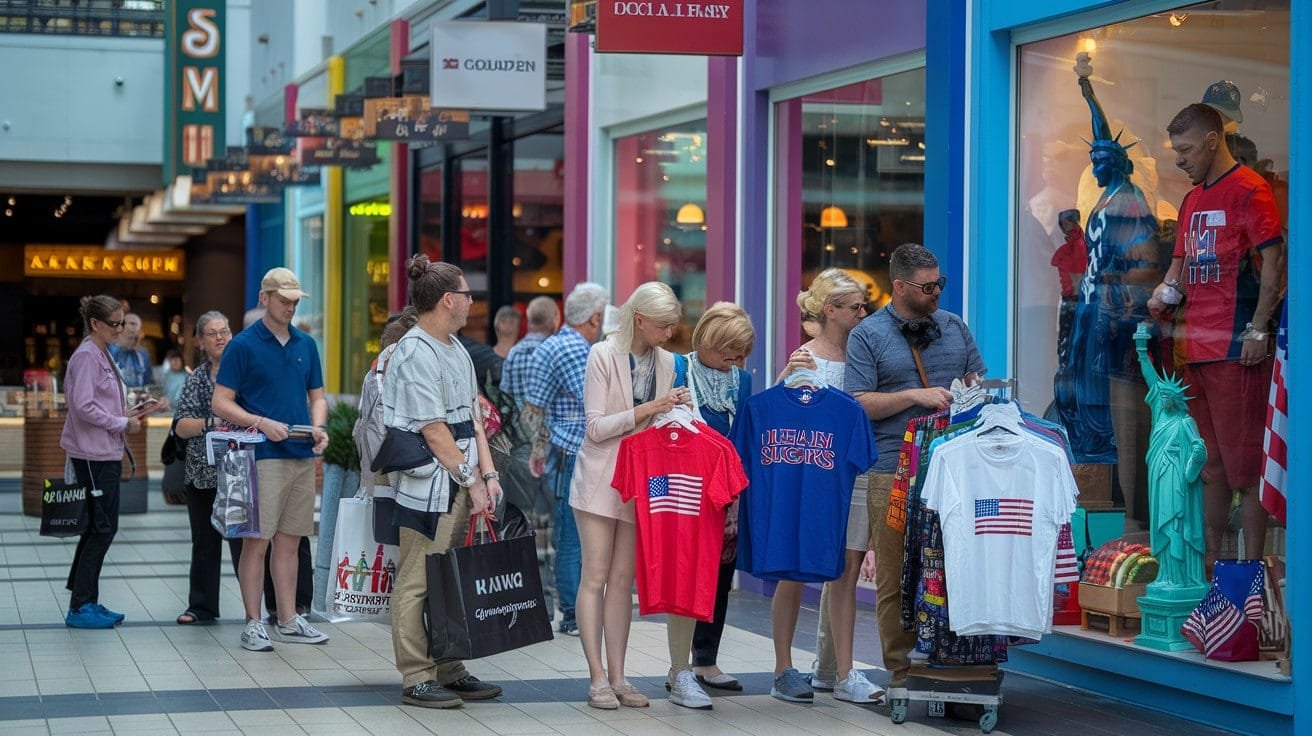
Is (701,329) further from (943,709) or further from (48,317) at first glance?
(48,317)

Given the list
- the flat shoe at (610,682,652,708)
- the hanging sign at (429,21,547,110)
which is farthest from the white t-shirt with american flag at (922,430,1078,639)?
the hanging sign at (429,21,547,110)

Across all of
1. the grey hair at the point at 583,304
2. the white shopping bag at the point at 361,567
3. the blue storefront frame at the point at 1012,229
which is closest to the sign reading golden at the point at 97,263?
the grey hair at the point at 583,304

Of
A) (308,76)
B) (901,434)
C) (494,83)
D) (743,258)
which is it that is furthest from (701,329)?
(308,76)

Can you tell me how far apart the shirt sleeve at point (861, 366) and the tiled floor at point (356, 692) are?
50.5 inches

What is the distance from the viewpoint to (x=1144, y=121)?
8.02 m

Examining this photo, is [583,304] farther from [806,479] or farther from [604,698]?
[604,698]

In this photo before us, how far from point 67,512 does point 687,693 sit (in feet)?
12.8

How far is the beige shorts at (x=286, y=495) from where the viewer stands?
843cm

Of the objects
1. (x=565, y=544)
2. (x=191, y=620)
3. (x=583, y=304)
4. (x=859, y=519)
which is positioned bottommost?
(x=191, y=620)

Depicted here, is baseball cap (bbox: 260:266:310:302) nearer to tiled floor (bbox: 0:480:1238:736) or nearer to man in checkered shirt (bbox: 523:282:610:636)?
man in checkered shirt (bbox: 523:282:610:636)

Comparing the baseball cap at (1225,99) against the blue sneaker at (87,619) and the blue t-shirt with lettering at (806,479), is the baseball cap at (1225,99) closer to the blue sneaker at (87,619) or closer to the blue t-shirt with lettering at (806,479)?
the blue t-shirt with lettering at (806,479)

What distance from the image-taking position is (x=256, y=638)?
27.7ft

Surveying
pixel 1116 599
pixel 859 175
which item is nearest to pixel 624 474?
pixel 1116 599

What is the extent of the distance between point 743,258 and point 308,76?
15483 millimetres
